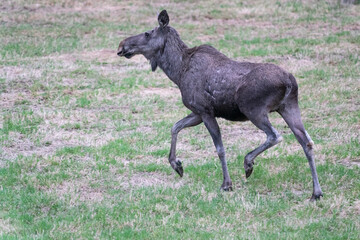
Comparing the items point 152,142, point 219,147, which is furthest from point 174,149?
point 152,142

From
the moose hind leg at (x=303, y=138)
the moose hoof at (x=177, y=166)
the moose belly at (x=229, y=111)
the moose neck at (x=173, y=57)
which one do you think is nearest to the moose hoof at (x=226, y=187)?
the moose hoof at (x=177, y=166)

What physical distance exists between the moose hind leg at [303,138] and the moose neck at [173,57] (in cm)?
177

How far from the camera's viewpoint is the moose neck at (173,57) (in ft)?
30.8

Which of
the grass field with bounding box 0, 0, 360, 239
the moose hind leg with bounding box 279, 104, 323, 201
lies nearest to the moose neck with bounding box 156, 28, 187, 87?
the grass field with bounding box 0, 0, 360, 239

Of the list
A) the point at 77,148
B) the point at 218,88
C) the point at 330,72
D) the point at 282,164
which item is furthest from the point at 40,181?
the point at 330,72

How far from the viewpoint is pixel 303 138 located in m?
8.17

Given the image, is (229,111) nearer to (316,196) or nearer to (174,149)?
(174,149)

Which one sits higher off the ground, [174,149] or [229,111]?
[229,111]

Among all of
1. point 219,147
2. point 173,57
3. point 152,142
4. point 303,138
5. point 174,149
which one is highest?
point 173,57

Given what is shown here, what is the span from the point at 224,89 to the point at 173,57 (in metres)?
1.28

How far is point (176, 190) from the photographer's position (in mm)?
8523

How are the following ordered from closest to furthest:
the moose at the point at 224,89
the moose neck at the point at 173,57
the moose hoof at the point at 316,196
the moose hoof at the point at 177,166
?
the moose hoof at the point at 316,196 → the moose at the point at 224,89 → the moose hoof at the point at 177,166 → the moose neck at the point at 173,57

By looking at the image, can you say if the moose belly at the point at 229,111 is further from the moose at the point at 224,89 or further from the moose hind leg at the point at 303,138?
the moose hind leg at the point at 303,138

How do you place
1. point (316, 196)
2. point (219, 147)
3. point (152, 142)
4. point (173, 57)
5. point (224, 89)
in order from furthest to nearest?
1. point (152, 142)
2. point (173, 57)
3. point (219, 147)
4. point (224, 89)
5. point (316, 196)
